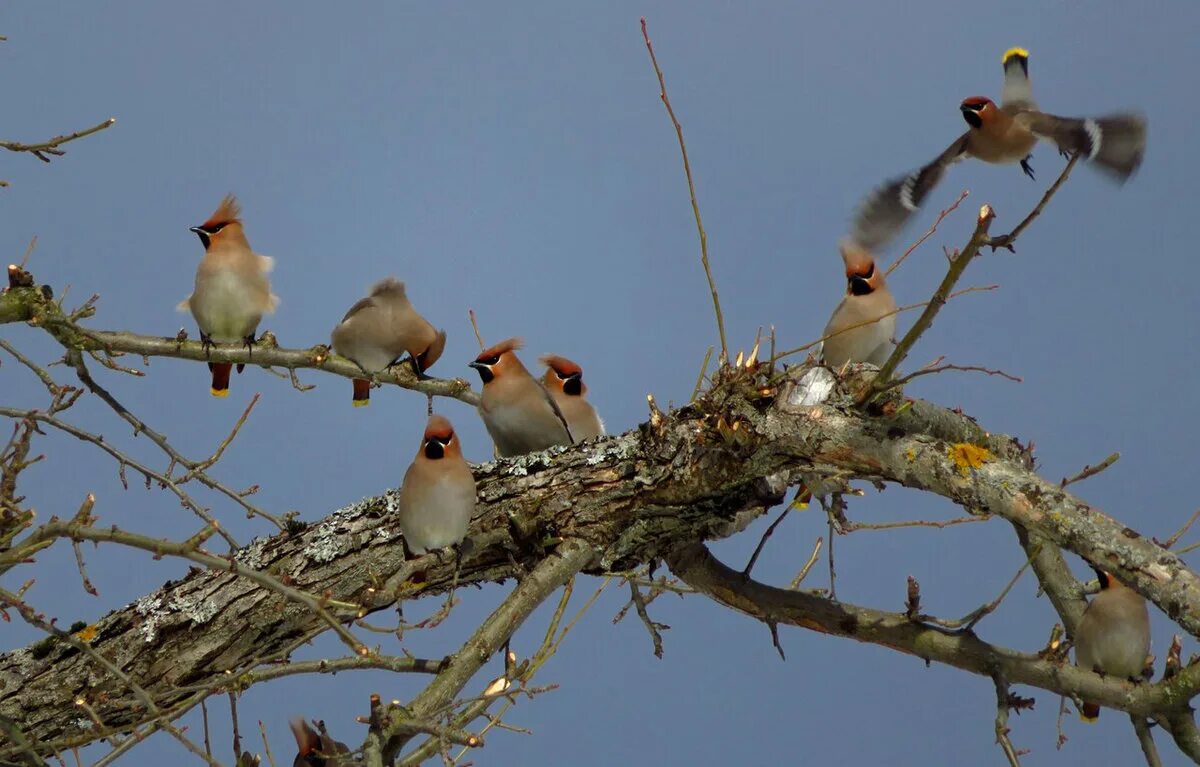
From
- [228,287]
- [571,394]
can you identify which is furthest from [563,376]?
[228,287]

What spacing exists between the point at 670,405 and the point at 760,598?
2.99ft

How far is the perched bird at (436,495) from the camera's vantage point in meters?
4.18

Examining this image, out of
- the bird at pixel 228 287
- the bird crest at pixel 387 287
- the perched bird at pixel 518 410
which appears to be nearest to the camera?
the perched bird at pixel 518 410

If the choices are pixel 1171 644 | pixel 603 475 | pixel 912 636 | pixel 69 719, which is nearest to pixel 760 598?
pixel 912 636

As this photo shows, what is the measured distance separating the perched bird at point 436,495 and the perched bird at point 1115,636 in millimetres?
2408

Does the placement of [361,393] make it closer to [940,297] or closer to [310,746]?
[310,746]

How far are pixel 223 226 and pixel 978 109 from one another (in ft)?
11.7

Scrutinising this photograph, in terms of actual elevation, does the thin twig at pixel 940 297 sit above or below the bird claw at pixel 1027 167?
below

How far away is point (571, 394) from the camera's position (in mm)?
5613

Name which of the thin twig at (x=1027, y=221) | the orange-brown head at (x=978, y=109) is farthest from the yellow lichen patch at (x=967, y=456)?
the orange-brown head at (x=978, y=109)

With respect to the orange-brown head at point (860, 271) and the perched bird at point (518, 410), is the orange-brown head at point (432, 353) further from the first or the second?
the orange-brown head at point (860, 271)

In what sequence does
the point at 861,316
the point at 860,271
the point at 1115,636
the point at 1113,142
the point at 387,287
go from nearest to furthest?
the point at 1113,142 → the point at 1115,636 → the point at 861,316 → the point at 860,271 → the point at 387,287

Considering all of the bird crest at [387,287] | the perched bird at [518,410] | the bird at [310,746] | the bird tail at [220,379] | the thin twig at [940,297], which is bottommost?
the bird at [310,746]

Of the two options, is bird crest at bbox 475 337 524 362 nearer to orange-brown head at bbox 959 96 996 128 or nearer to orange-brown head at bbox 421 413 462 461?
orange-brown head at bbox 421 413 462 461
